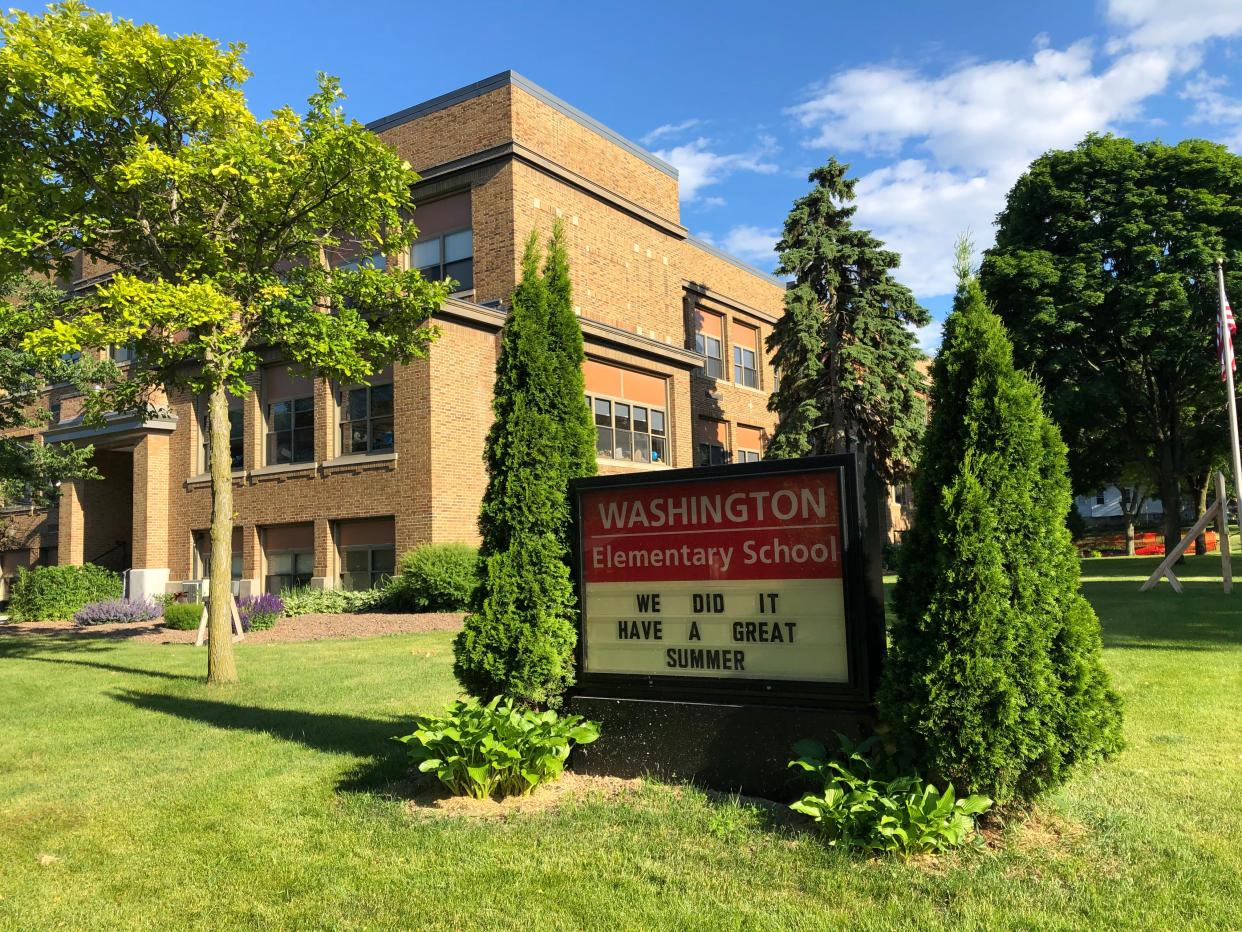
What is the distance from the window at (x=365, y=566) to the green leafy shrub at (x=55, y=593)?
730 centimetres

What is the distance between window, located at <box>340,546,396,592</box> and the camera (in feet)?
77.2

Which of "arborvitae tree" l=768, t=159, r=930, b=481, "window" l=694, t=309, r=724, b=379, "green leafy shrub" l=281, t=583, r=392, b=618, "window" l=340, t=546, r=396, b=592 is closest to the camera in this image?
"green leafy shrub" l=281, t=583, r=392, b=618

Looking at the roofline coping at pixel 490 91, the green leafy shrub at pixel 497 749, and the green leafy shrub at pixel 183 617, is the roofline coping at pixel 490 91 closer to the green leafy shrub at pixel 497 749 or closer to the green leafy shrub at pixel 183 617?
the green leafy shrub at pixel 183 617

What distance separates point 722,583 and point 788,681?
2.52 ft

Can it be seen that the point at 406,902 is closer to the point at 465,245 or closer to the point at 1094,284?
the point at 465,245

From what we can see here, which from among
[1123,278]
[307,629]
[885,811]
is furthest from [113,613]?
[1123,278]

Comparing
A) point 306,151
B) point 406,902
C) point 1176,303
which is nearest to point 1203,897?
point 406,902

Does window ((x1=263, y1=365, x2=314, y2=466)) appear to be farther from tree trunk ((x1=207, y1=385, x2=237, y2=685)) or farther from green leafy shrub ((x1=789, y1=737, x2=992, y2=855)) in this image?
green leafy shrub ((x1=789, y1=737, x2=992, y2=855))

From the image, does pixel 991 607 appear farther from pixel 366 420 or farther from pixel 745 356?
pixel 745 356

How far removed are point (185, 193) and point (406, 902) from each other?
1049cm

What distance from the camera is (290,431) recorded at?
25734 mm

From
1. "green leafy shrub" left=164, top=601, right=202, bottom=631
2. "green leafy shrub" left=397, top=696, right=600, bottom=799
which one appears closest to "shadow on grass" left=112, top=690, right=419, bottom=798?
"green leafy shrub" left=397, top=696, right=600, bottom=799

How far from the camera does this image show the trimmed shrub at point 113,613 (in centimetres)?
2256

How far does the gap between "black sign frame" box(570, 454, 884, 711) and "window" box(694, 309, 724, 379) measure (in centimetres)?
2955
